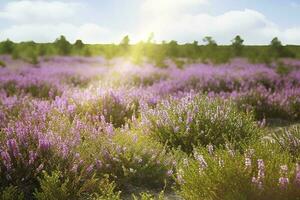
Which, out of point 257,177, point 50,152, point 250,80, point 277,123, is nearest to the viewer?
point 257,177

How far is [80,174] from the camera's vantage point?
4.17 meters

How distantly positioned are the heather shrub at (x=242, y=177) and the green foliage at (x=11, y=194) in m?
1.26

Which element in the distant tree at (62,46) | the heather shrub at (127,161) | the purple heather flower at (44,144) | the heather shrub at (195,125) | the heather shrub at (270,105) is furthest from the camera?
the distant tree at (62,46)

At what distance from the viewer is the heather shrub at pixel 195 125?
548cm

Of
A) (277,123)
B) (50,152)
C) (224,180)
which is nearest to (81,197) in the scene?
(50,152)

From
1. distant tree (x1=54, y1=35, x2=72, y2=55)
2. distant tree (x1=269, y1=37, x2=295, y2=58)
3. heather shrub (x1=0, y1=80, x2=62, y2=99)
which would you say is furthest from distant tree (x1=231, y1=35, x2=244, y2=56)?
heather shrub (x1=0, y1=80, x2=62, y2=99)

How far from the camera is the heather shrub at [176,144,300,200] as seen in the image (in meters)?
3.27

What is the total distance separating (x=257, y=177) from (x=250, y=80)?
8.84m

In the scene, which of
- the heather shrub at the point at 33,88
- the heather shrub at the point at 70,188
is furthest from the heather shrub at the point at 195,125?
the heather shrub at the point at 33,88

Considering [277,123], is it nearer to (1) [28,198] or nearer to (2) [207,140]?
(2) [207,140]

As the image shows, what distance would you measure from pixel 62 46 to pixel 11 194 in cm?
3232

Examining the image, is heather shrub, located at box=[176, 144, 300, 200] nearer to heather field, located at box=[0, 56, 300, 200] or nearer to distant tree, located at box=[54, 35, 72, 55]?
heather field, located at box=[0, 56, 300, 200]

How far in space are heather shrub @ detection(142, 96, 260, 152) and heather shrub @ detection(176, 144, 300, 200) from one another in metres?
1.69

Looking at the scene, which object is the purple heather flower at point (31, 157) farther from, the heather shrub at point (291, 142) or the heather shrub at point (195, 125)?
the heather shrub at point (291, 142)
